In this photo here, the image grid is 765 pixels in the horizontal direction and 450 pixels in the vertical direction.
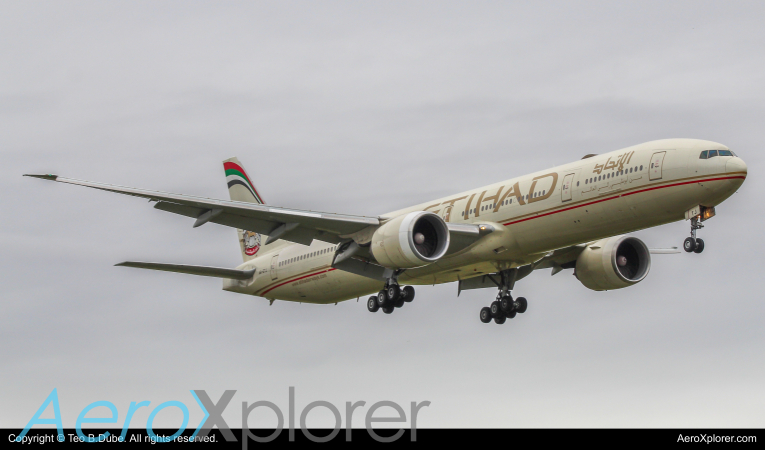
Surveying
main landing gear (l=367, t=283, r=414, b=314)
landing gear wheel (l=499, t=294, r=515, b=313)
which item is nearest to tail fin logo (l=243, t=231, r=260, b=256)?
main landing gear (l=367, t=283, r=414, b=314)

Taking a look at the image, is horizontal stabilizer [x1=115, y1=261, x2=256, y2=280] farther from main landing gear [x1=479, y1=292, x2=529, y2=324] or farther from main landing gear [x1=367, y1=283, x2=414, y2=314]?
main landing gear [x1=479, y1=292, x2=529, y2=324]

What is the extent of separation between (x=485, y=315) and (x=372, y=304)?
17.4 ft

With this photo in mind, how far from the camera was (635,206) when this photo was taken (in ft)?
113

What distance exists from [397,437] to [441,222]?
8.32m

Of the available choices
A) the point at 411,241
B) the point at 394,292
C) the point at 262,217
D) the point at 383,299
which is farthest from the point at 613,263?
the point at 262,217

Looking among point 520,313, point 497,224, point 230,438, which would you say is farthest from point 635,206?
point 230,438

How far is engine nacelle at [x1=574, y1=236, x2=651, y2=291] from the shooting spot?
42562mm

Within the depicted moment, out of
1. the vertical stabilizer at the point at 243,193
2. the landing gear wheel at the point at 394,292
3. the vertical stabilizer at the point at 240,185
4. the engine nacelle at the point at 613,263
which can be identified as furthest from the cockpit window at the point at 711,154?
the vertical stabilizer at the point at 240,185

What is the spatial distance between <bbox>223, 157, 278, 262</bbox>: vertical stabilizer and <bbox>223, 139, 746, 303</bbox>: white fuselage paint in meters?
8.26

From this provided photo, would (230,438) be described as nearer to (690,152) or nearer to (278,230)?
(278,230)

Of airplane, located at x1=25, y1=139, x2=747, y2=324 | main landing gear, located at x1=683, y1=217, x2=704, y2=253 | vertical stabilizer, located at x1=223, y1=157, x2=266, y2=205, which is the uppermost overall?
vertical stabilizer, located at x1=223, y1=157, x2=266, y2=205

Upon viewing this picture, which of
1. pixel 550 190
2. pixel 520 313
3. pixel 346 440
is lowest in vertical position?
pixel 346 440

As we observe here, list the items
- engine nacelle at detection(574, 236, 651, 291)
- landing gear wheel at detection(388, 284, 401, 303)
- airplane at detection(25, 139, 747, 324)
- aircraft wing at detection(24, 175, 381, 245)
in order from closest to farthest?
airplane at detection(25, 139, 747, 324) → aircraft wing at detection(24, 175, 381, 245) → landing gear wheel at detection(388, 284, 401, 303) → engine nacelle at detection(574, 236, 651, 291)

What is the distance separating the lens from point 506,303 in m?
42.5
